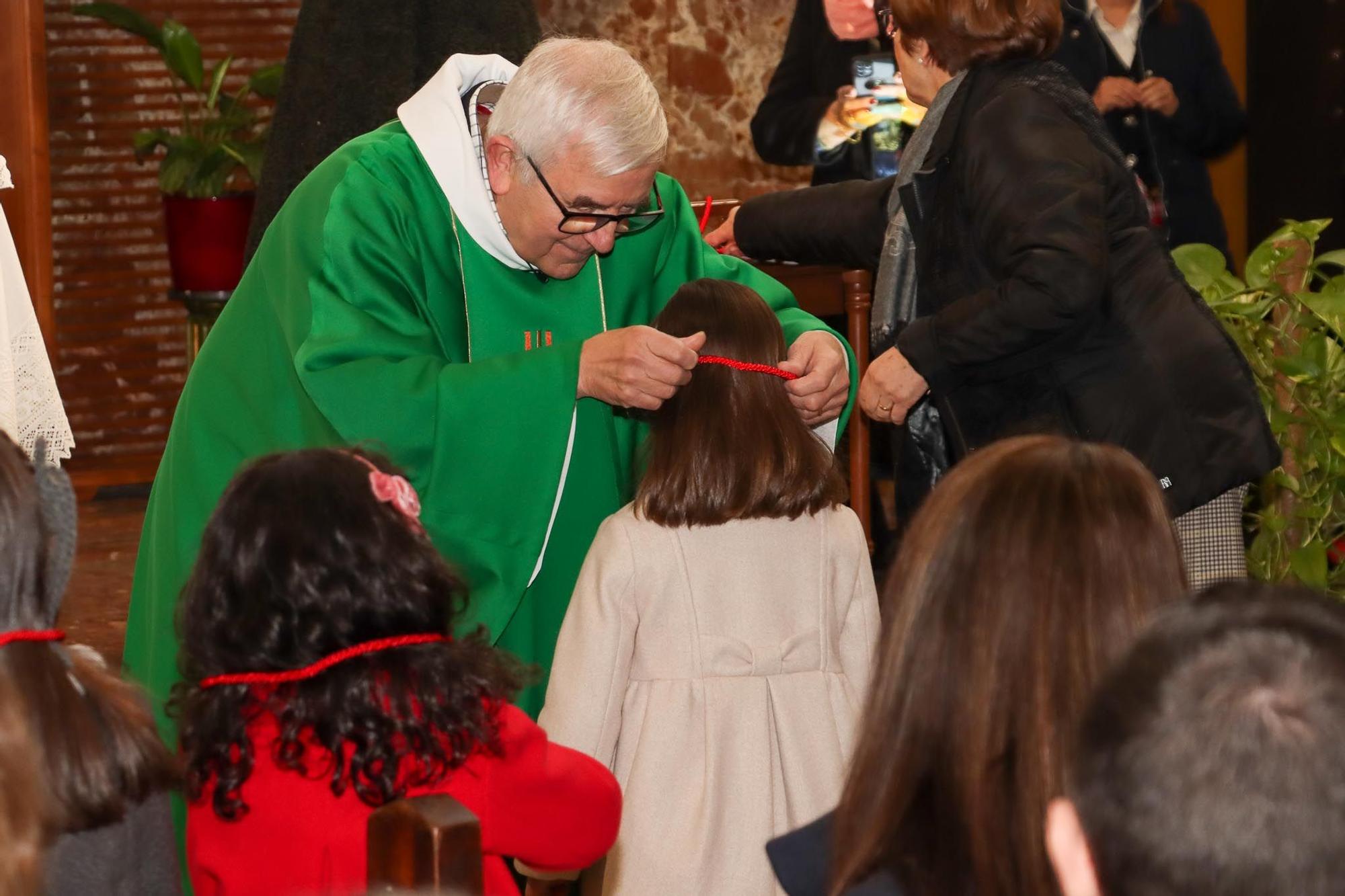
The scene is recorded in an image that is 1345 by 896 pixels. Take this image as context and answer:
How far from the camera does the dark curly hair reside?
1.81 m

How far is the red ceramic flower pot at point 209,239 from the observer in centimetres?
583

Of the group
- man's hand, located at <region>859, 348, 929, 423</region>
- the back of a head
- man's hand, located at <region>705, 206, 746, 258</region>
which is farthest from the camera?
man's hand, located at <region>705, 206, 746, 258</region>

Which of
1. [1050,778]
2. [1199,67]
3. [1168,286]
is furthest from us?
[1199,67]

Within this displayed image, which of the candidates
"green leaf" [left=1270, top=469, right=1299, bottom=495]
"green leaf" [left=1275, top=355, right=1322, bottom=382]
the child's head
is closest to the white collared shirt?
"green leaf" [left=1275, top=355, right=1322, bottom=382]

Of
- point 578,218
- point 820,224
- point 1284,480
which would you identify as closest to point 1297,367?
point 1284,480

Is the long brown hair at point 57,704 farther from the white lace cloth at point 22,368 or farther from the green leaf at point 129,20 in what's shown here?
the green leaf at point 129,20

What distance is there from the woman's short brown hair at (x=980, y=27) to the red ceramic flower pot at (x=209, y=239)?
3.52 m

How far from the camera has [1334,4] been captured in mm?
6172

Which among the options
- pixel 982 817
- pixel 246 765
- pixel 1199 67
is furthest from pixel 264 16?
pixel 982 817

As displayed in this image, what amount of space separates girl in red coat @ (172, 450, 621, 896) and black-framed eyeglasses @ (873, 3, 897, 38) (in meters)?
1.38

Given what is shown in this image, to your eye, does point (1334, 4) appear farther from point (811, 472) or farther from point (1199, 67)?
point (811, 472)

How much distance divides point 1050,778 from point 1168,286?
1546 mm

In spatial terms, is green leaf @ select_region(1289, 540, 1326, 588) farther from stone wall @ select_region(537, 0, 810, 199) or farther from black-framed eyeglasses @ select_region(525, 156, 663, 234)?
stone wall @ select_region(537, 0, 810, 199)

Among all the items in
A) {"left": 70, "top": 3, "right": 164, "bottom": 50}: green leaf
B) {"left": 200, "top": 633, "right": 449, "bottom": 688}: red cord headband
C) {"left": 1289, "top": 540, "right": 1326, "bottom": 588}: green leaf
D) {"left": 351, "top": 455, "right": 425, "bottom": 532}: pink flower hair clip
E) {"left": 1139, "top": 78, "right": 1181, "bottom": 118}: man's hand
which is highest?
{"left": 70, "top": 3, "right": 164, "bottom": 50}: green leaf
